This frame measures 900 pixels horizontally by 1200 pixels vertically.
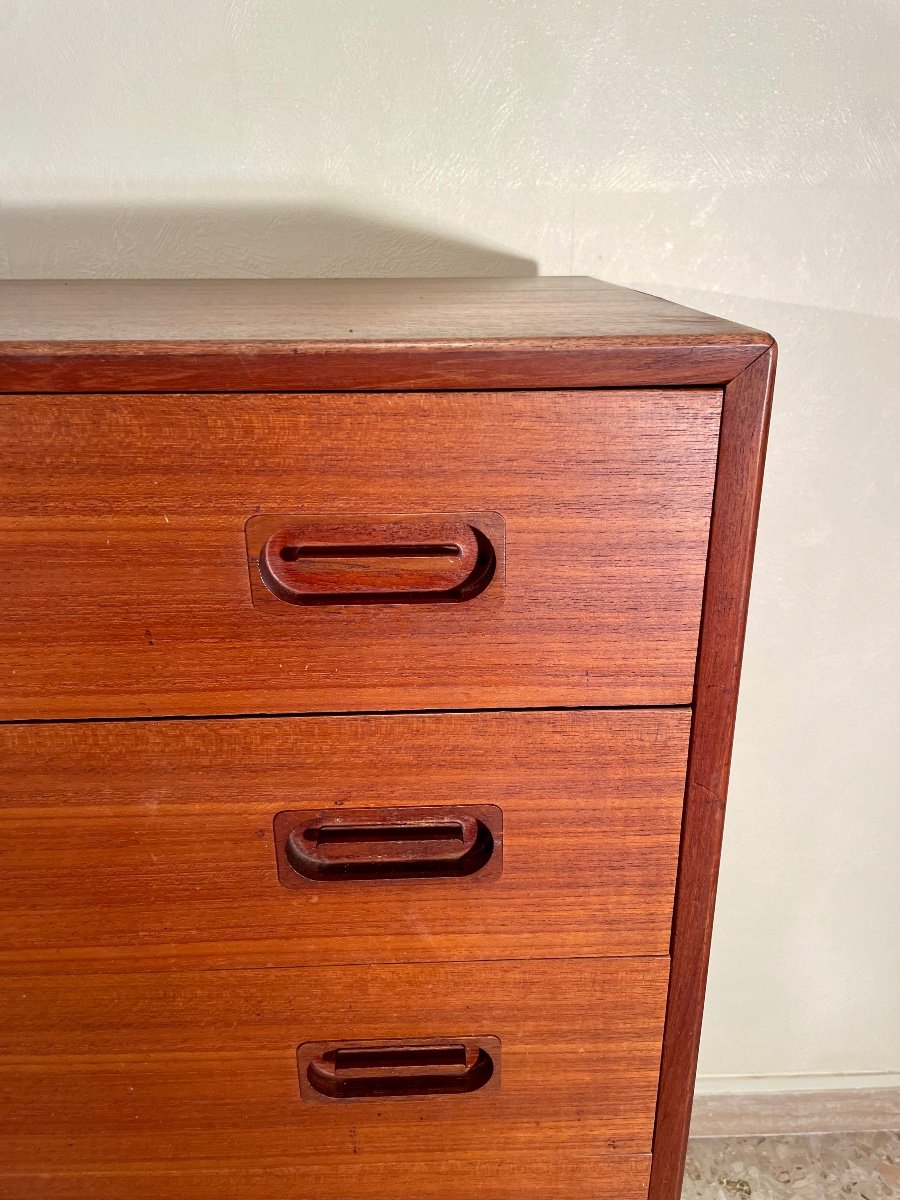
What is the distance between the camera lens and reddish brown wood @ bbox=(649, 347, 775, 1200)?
476 mm

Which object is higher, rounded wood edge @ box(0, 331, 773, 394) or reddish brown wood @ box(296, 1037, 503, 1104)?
rounded wood edge @ box(0, 331, 773, 394)

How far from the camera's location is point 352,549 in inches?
19.6

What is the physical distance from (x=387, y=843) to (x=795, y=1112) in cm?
96

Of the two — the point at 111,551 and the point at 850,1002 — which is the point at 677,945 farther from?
the point at 850,1002

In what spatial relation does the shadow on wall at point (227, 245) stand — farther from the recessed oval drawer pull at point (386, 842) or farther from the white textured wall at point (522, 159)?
the recessed oval drawer pull at point (386, 842)

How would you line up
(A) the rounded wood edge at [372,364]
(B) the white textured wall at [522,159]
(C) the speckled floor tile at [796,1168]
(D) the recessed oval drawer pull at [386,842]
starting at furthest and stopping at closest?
(C) the speckled floor tile at [796,1168] → (B) the white textured wall at [522,159] → (D) the recessed oval drawer pull at [386,842] → (A) the rounded wood edge at [372,364]

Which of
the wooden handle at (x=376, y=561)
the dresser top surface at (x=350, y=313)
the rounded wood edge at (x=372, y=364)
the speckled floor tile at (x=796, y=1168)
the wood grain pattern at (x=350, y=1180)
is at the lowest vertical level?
the speckled floor tile at (x=796, y=1168)

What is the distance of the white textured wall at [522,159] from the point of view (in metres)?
0.82

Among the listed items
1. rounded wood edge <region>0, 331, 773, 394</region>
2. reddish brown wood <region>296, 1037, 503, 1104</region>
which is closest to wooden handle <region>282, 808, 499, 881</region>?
reddish brown wood <region>296, 1037, 503, 1104</region>

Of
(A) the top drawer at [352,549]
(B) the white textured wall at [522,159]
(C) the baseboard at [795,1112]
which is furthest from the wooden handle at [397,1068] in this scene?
(C) the baseboard at [795,1112]

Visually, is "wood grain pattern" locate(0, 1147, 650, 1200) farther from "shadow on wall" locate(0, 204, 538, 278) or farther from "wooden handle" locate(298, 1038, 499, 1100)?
"shadow on wall" locate(0, 204, 538, 278)

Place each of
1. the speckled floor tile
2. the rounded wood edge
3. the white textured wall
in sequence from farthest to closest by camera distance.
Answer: the speckled floor tile
the white textured wall
the rounded wood edge

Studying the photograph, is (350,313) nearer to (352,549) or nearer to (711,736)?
(352,549)

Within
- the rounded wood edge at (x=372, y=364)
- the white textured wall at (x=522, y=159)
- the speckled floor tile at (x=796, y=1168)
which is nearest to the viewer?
the rounded wood edge at (x=372, y=364)
